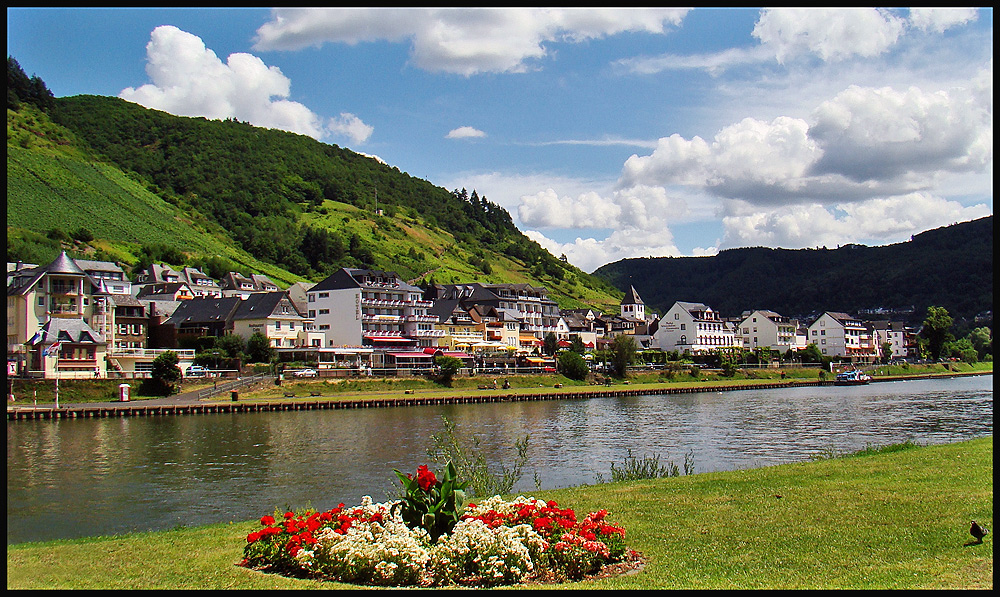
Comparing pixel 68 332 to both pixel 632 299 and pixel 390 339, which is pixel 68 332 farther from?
pixel 632 299

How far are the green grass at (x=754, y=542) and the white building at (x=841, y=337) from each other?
430ft

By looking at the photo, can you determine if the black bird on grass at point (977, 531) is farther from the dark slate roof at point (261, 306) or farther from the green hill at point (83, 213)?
the green hill at point (83, 213)

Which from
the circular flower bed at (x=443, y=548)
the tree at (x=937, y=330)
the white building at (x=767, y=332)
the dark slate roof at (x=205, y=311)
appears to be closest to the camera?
the circular flower bed at (x=443, y=548)

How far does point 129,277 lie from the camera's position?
117 metres

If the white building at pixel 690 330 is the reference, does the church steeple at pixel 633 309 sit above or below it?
above

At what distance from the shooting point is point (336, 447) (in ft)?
115

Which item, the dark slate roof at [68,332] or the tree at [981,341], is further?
the tree at [981,341]

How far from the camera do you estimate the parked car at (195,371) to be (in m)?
65.8

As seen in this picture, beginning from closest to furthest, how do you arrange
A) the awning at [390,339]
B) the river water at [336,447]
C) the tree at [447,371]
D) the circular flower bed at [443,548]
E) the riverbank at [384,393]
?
the circular flower bed at [443,548] < the river water at [336,447] < the riverbank at [384,393] < the tree at [447,371] < the awning at [390,339]

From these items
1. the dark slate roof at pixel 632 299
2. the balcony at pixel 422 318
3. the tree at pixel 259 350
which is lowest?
the tree at pixel 259 350

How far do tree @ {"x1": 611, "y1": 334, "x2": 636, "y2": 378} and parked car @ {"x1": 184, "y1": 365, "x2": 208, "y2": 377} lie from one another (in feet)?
146

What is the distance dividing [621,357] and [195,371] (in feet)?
150

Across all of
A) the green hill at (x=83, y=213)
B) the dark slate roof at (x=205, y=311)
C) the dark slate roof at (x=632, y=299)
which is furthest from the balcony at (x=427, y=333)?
the dark slate roof at (x=632, y=299)


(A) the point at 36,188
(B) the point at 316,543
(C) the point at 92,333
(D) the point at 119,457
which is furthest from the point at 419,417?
(A) the point at 36,188
